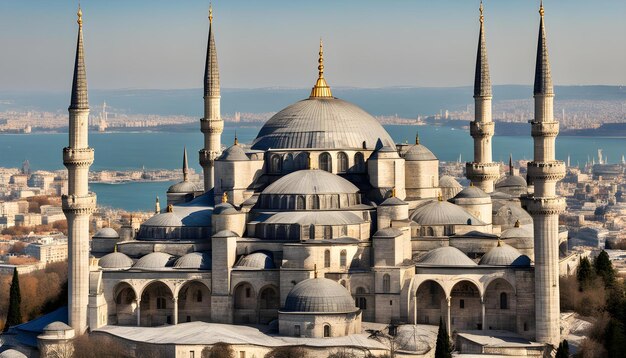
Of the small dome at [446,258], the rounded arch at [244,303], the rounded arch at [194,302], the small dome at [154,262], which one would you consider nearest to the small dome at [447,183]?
the small dome at [446,258]

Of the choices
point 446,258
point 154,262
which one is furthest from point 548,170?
point 154,262

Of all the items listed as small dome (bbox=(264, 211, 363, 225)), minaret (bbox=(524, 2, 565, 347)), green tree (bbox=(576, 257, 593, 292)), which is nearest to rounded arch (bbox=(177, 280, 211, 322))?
small dome (bbox=(264, 211, 363, 225))

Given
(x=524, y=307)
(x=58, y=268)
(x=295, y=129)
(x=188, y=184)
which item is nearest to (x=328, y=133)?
(x=295, y=129)

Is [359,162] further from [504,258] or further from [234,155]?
[504,258]

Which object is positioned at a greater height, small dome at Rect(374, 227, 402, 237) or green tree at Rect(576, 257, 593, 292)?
small dome at Rect(374, 227, 402, 237)

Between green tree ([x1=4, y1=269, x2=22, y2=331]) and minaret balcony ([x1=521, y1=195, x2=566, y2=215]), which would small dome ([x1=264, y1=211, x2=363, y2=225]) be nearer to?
minaret balcony ([x1=521, y1=195, x2=566, y2=215])

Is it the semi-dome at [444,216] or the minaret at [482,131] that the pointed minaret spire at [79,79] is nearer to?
the semi-dome at [444,216]
